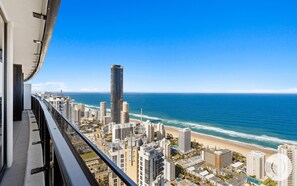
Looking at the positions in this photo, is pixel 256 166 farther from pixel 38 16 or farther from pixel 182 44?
pixel 182 44

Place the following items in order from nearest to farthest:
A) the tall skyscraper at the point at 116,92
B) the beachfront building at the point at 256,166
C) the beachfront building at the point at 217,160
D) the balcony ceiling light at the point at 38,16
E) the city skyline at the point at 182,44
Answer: the balcony ceiling light at the point at 38,16 → the beachfront building at the point at 256,166 → the beachfront building at the point at 217,160 → the tall skyscraper at the point at 116,92 → the city skyline at the point at 182,44

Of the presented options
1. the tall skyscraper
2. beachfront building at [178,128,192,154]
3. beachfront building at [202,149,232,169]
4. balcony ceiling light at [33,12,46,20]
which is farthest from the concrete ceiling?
the tall skyscraper

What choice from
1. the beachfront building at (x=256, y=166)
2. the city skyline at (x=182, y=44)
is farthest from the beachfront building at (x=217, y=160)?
the city skyline at (x=182, y=44)

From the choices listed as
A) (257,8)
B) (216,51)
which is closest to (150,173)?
(257,8)

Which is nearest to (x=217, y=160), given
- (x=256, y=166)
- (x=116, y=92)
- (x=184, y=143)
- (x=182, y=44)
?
(x=256, y=166)

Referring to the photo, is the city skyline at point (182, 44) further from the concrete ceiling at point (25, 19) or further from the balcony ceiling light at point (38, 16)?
the balcony ceiling light at point (38, 16)
